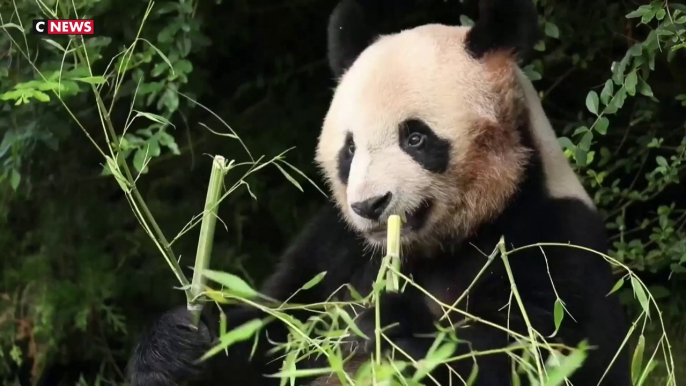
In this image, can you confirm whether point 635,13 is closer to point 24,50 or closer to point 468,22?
point 468,22

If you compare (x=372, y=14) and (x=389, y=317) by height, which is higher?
(x=372, y=14)

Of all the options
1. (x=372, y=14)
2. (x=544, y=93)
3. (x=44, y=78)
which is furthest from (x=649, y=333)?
(x=44, y=78)

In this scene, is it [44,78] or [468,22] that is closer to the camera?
[44,78]

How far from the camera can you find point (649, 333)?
135 inches

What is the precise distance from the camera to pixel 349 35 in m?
2.32

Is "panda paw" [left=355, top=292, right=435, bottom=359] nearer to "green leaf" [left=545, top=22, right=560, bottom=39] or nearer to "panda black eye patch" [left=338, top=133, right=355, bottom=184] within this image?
"panda black eye patch" [left=338, top=133, right=355, bottom=184]

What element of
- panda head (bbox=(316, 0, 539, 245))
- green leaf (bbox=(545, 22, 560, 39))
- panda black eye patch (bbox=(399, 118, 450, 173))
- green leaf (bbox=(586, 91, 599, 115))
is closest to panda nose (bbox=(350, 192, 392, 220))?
panda head (bbox=(316, 0, 539, 245))

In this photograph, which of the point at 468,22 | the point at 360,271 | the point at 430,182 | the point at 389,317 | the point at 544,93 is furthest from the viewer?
the point at 544,93

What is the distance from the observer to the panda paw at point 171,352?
6.62 ft

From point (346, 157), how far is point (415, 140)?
0.64 feet

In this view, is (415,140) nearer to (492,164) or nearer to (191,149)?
(492,164)

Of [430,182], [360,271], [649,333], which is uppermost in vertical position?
[430,182]

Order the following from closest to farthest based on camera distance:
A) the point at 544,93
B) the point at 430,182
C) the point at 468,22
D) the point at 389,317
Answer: the point at 389,317, the point at 430,182, the point at 468,22, the point at 544,93

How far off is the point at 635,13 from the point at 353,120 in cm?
101
